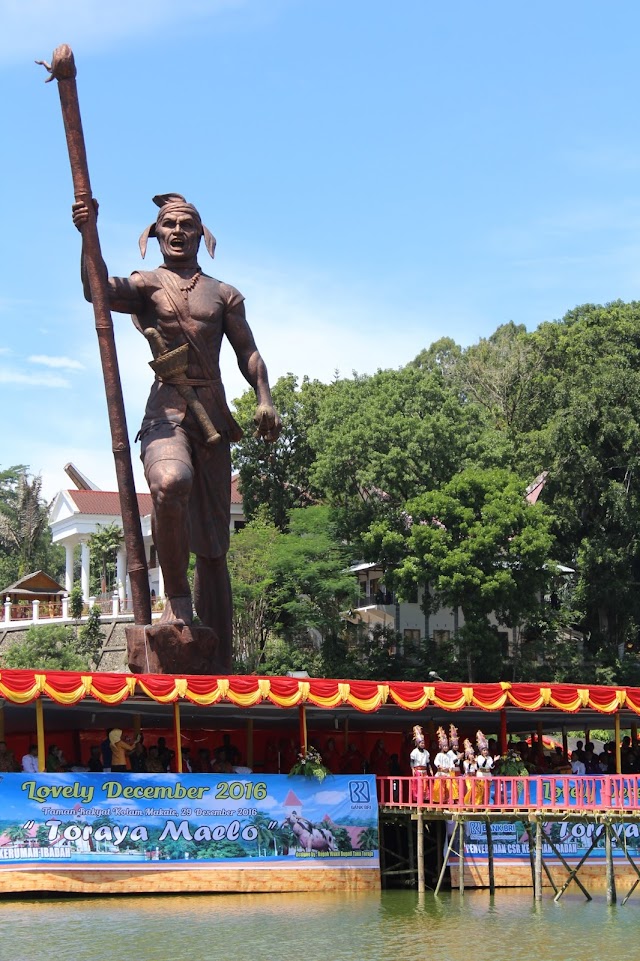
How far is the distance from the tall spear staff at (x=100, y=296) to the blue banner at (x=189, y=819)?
2362 mm

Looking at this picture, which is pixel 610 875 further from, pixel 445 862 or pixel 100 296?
pixel 100 296

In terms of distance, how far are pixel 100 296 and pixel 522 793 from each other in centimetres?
880

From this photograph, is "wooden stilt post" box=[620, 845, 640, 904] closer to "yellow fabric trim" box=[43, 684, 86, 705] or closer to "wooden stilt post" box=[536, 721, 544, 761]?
"wooden stilt post" box=[536, 721, 544, 761]

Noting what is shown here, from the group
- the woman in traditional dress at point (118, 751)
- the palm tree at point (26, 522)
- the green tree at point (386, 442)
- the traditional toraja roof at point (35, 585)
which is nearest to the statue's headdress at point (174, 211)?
the woman in traditional dress at point (118, 751)

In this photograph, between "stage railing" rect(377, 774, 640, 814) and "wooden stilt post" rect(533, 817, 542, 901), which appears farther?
"stage railing" rect(377, 774, 640, 814)

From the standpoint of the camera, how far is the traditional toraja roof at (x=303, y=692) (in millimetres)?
17375

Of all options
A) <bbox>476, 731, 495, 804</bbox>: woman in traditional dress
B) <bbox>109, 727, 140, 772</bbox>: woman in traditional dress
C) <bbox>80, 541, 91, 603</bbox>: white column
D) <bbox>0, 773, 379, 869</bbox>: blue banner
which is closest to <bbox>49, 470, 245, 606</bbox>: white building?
<bbox>80, 541, 91, 603</bbox>: white column

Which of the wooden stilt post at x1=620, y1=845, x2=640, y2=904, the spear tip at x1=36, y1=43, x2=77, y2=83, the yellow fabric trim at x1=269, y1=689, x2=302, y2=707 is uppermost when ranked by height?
the spear tip at x1=36, y1=43, x2=77, y2=83

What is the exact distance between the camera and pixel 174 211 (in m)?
19.5

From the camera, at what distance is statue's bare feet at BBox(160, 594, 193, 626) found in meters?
18.7

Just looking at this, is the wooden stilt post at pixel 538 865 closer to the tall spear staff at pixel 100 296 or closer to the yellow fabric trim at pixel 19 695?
the tall spear staff at pixel 100 296

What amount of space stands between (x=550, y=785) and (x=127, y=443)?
733 cm

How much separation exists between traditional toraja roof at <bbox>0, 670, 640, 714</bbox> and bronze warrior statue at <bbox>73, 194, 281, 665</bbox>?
117 cm

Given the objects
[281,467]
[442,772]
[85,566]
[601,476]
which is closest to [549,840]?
[442,772]
